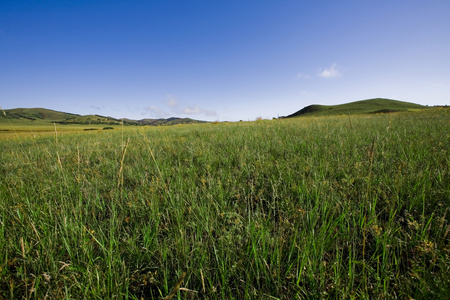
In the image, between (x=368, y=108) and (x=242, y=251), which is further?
(x=368, y=108)

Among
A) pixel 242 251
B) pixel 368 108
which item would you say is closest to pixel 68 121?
pixel 242 251

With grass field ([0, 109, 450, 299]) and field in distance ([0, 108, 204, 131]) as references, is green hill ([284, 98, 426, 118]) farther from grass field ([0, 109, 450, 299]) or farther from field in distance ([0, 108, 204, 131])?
grass field ([0, 109, 450, 299])

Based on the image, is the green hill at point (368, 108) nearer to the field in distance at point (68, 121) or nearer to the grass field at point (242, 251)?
the field in distance at point (68, 121)

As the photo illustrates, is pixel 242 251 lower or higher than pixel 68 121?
lower

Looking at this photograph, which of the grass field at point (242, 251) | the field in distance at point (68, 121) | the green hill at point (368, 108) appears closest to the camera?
the grass field at point (242, 251)

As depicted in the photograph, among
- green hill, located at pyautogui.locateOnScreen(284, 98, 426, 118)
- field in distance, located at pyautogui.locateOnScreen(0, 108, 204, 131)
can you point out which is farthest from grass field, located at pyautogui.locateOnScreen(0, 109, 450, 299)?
green hill, located at pyautogui.locateOnScreen(284, 98, 426, 118)

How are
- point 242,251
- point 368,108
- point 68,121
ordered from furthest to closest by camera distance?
point 68,121, point 368,108, point 242,251

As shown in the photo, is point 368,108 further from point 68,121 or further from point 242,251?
point 68,121

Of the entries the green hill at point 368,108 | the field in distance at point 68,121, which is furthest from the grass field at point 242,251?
the green hill at point 368,108

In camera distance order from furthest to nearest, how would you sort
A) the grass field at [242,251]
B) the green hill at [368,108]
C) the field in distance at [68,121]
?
the green hill at [368,108], the field in distance at [68,121], the grass field at [242,251]

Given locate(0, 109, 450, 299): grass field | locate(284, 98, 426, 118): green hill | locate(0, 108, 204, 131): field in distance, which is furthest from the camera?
locate(284, 98, 426, 118): green hill

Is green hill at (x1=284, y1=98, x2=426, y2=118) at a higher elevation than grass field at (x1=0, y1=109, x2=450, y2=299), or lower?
higher

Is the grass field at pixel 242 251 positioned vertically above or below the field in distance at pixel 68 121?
below

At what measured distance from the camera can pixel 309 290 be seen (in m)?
0.98
